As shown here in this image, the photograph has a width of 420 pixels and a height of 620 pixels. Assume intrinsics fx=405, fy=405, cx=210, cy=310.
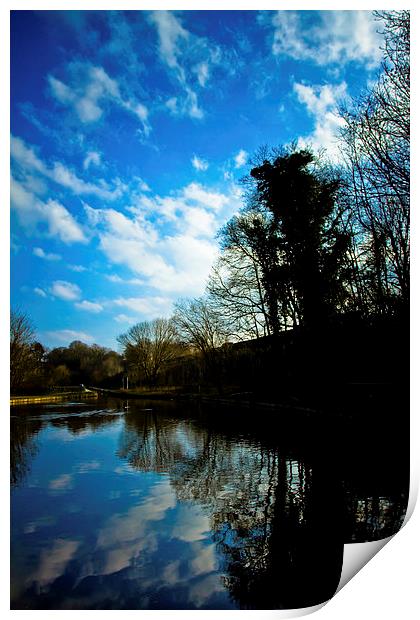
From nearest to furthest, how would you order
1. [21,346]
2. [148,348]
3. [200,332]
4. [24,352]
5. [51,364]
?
[21,346] < [24,352] < [51,364] < [200,332] < [148,348]

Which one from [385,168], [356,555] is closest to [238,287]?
A: [385,168]

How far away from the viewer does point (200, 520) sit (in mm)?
3760

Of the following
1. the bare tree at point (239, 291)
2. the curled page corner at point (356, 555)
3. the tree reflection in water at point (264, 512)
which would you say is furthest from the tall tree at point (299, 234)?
the curled page corner at point (356, 555)

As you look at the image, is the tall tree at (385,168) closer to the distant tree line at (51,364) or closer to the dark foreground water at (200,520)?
the dark foreground water at (200,520)

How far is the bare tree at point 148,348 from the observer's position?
94.7ft

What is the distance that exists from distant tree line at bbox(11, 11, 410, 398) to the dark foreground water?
94.0 inches

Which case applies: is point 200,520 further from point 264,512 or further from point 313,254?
point 313,254

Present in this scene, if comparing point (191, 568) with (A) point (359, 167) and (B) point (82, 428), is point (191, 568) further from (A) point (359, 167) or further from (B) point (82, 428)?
(B) point (82, 428)

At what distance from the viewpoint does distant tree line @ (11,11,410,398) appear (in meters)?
5.61

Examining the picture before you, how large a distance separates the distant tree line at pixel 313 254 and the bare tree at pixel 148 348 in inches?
302

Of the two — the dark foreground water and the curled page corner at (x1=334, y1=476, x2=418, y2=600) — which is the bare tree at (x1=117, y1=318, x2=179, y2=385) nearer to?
the dark foreground water

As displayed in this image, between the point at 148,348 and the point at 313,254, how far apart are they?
71.1ft

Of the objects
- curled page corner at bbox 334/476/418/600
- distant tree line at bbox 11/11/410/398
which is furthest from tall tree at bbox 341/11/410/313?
curled page corner at bbox 334/476/418/600

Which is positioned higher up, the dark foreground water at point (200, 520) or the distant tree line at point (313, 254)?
the distant tree line at point (313, 254)
